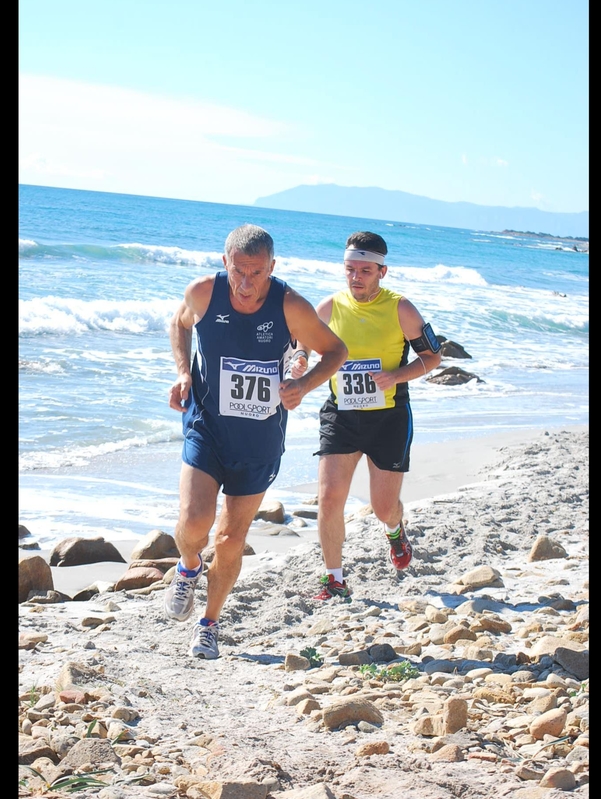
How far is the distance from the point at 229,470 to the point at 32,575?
187 cm

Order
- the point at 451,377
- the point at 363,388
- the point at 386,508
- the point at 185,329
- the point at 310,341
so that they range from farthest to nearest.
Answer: the point at 451,377 → the point at 386,508 → the point at 363,388 → the point at 185,329 → the point at 310,341

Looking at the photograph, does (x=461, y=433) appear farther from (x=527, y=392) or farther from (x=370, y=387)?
(x=370, y=387)

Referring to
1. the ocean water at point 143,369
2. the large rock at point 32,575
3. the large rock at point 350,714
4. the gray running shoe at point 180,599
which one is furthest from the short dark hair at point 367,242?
the ocean water at point 143,369

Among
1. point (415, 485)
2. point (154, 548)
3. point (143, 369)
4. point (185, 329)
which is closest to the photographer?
point (185, 329)

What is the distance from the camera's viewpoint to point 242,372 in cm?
427

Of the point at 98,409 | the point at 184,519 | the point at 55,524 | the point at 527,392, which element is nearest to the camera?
the point at 184,519

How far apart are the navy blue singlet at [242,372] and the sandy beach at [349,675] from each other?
3.45 ft

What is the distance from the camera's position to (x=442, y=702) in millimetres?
3752

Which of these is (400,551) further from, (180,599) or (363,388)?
(180,599)

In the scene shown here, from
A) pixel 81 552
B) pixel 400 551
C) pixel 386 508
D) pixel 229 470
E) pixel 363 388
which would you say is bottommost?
pixel 81 552

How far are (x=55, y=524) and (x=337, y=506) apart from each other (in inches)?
109

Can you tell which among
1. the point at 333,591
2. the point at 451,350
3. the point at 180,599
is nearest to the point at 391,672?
the point at 180,599
